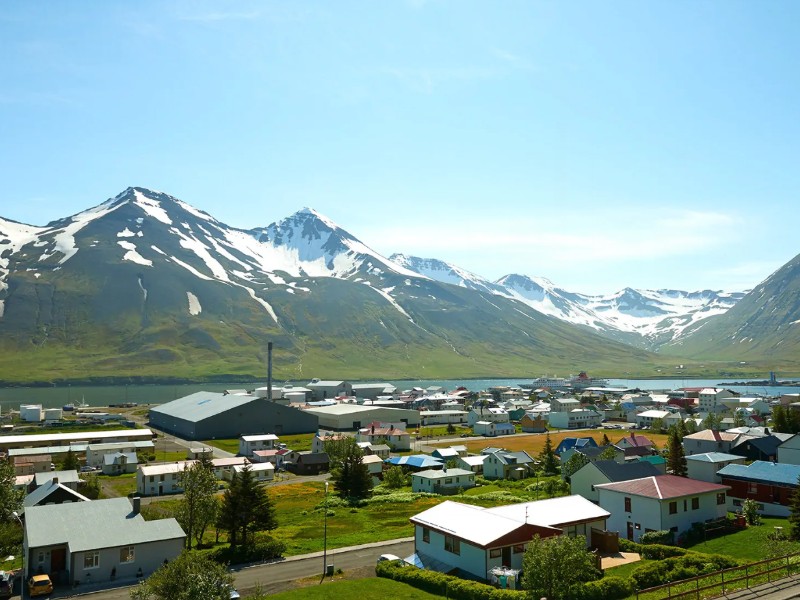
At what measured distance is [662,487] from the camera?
45.2 metres

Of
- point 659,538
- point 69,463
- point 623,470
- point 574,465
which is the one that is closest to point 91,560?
point 659,538

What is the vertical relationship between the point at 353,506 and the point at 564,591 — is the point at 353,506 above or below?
below

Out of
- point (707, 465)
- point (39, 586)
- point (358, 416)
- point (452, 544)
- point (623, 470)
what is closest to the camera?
point (39, 586)

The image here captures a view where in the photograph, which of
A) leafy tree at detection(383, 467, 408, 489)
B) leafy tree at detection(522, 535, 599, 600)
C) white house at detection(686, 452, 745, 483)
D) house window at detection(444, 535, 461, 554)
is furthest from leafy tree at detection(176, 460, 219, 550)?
white house at detection(686, 452, 745, 483)

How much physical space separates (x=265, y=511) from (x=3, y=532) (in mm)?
17033

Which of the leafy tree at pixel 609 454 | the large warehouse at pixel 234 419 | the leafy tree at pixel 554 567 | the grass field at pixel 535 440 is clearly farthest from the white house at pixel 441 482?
the large warehouse at pixel 234 419

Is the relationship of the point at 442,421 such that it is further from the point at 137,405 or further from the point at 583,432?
the point at 137,405

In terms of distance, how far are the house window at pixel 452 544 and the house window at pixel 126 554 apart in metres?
19.2

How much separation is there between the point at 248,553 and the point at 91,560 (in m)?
9.68

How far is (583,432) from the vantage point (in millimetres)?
129500

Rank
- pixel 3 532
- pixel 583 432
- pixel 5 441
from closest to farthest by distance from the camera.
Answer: pixel 3 532, pixel 5 441, pixel 583 432

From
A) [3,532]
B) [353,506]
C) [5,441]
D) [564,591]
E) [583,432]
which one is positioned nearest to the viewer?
[564,591]

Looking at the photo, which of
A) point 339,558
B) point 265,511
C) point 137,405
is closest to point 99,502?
point 265,511

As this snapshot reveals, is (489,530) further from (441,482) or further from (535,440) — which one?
(535,440)
